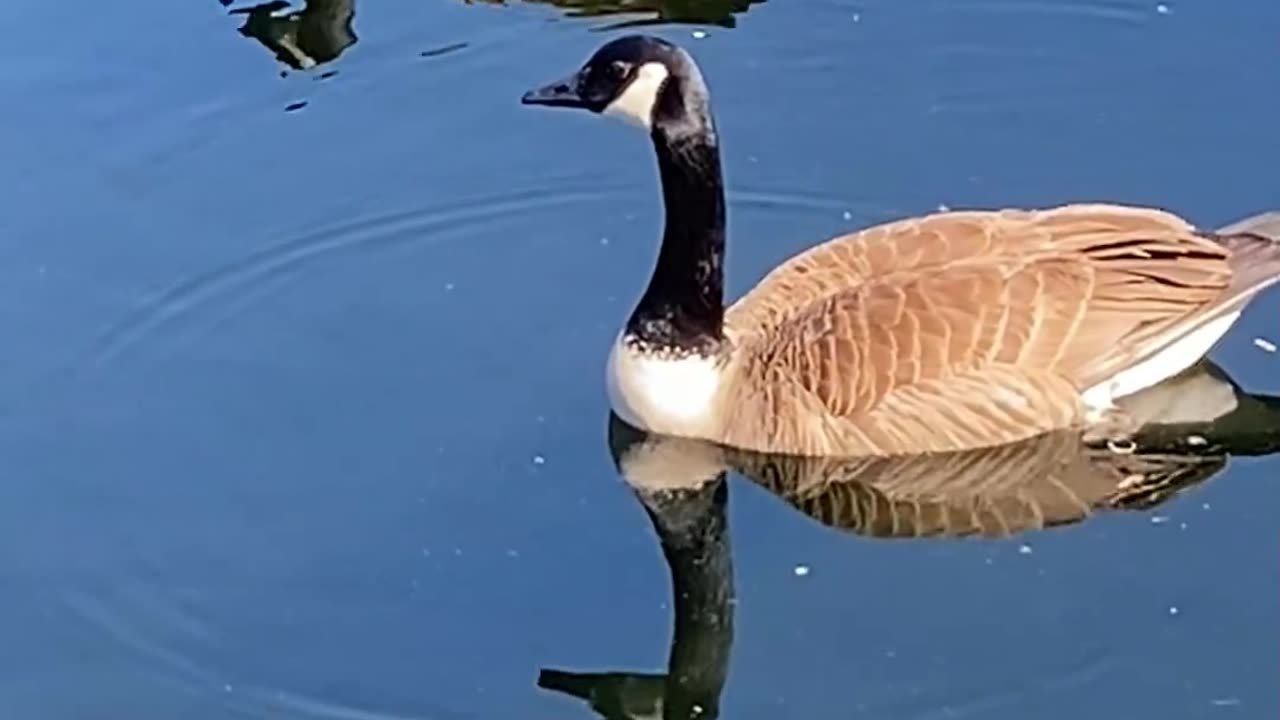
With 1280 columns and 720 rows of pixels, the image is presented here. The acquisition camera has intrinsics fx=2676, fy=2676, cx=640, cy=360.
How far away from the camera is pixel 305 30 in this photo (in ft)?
29.5

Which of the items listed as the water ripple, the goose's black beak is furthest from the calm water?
the goose's black beak

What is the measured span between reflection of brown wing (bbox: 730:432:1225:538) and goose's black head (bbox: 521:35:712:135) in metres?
0.84

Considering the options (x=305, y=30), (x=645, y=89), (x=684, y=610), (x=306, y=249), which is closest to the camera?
(x=684, y=610)

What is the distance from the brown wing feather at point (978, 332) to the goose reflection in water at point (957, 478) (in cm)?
6

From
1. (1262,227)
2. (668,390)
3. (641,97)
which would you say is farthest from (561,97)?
(1262,227)

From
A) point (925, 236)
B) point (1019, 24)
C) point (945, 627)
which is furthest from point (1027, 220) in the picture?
point (1019, 24)

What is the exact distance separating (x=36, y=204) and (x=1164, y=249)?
10.9ft

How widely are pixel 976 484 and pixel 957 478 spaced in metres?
0.05

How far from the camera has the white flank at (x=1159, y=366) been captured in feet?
21.2

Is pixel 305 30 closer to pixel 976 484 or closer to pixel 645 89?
pixel 645 89

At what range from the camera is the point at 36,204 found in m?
7.79

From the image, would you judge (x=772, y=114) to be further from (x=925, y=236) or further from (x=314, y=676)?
(x=314, y=676)

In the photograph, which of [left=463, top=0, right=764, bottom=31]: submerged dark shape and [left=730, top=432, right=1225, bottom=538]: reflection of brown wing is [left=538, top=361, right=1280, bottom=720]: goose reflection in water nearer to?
[left=730, top=432, right=1225, bottom=538]: reflection of brown wing

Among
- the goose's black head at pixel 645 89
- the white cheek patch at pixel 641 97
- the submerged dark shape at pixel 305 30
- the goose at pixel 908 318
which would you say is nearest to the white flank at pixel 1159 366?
the goose at pixel 908 318
